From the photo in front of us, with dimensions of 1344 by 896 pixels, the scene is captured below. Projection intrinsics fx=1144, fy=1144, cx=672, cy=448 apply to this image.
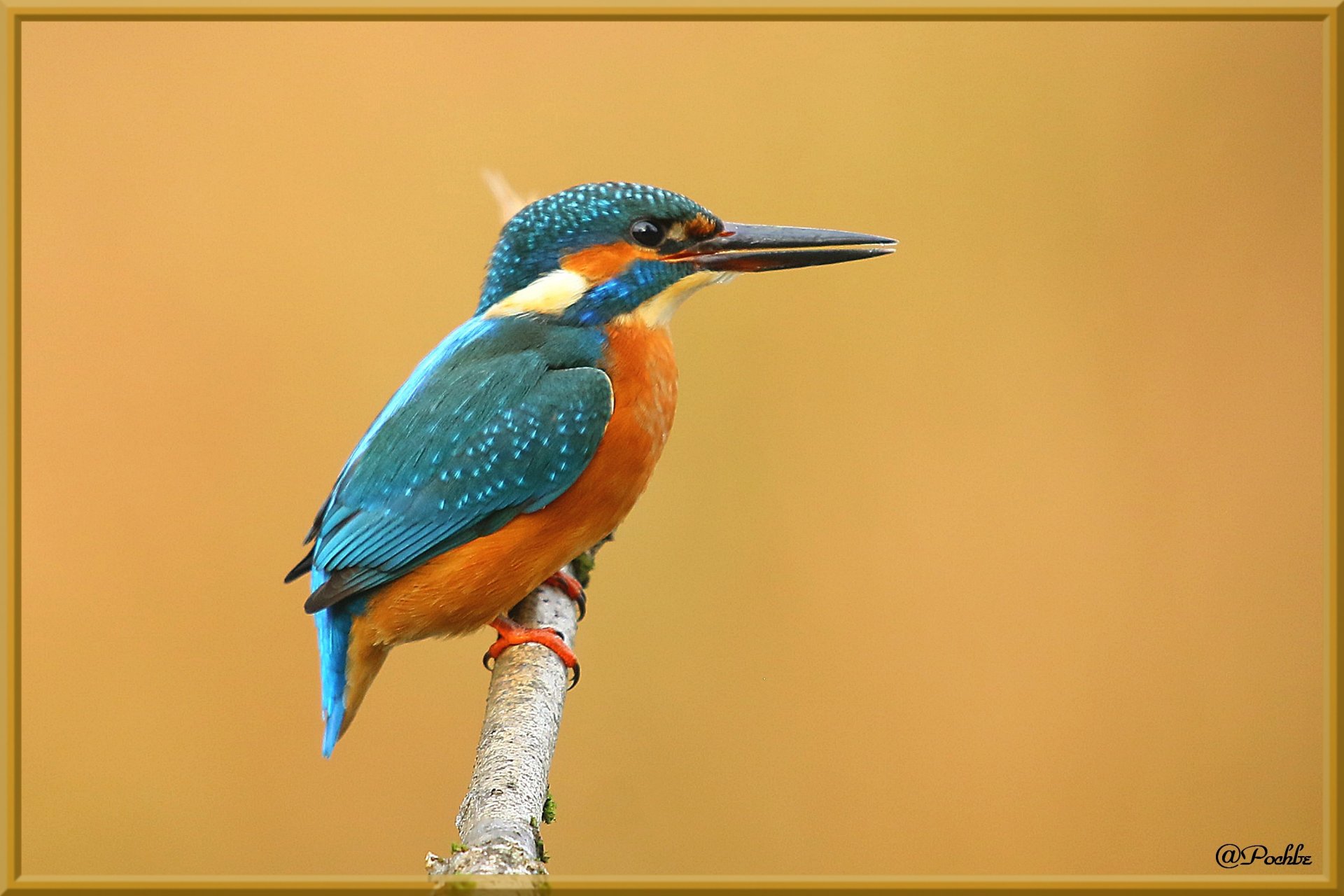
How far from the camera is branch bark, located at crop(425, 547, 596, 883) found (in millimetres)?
1200

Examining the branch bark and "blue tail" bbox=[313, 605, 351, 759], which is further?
→ "blue tail" bbox=[313, 605, 351, 759]

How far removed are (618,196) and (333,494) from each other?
741mm

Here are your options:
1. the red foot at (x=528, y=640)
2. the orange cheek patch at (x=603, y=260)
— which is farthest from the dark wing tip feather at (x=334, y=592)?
the orange cheek patch at (x=603, y=260)

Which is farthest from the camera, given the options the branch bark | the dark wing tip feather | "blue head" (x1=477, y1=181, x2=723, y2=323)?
"blue head" (x1=477, y1=181, x2=723, y2=323)

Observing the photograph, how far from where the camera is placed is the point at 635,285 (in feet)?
6.65

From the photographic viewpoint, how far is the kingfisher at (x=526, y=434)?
194cm

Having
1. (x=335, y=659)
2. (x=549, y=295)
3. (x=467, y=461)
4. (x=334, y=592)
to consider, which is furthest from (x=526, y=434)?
(x=335, y=659)

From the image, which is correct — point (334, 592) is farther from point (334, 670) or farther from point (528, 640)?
point (528, 640)

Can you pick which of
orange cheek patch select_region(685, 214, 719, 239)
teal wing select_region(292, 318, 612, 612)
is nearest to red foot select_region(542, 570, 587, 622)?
teal wing select_region(292, 318, 612, 612)

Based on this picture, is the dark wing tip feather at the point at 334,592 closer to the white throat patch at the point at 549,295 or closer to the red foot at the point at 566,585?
the red foot at the point at 566,585

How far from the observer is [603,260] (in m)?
2.03

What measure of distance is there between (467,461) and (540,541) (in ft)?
0.61

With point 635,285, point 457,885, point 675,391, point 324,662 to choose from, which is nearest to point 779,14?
point 635,285

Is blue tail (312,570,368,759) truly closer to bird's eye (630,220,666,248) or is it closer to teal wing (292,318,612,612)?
teal wing (292,318,612,612)
